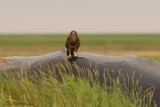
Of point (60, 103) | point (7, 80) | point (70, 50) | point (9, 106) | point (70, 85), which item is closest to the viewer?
point (60, 103)

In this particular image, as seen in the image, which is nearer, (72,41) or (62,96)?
(62,96)

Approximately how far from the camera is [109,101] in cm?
736

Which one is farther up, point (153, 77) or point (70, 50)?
point (70, 50)

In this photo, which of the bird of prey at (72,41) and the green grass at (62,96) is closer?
the green grass at (62,96)

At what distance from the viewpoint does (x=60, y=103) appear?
664 cm

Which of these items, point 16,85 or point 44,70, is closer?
point 16,85

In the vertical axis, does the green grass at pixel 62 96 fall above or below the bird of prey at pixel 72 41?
below

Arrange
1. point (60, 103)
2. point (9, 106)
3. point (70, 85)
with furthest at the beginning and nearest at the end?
point (70, 85) < point (9, 106) < point (60, 103)

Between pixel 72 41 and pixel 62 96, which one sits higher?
pixel 72 41

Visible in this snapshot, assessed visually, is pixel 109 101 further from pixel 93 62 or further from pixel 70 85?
pixel 93 62

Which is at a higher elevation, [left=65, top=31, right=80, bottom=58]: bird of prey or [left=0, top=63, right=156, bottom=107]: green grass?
[left=65, top=31, right=80, bottom=58]: bird of prey

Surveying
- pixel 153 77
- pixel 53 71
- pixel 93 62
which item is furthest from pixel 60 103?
pixel 153 77

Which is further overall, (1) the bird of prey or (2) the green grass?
(1) the bird of prey

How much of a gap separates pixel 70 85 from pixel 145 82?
107 inches
